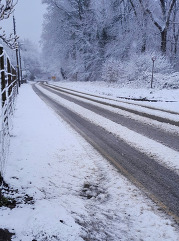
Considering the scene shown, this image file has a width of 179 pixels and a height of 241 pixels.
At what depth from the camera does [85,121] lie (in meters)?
9.57

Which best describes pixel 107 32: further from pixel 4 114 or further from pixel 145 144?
pixel 4 114

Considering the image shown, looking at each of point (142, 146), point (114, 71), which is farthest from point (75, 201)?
point (114, 71)

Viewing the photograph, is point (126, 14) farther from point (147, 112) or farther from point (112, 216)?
point (112, 216)

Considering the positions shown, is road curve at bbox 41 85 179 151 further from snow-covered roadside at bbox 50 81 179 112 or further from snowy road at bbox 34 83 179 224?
snow-covered roadside at bbox 50 81 179 112

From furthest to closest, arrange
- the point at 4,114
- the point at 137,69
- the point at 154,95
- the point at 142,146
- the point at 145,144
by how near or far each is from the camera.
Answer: the point at 137,69 → the point at 154,95 → the point at 145,144 → the point at 142,146 → the point at 4,114

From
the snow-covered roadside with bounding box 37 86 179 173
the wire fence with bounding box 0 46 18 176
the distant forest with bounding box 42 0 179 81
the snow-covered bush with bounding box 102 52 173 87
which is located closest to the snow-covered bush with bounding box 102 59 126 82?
the snow-covered bush with bounding box 102 52 173 87

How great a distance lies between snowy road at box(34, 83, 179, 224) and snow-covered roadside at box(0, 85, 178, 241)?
288mm

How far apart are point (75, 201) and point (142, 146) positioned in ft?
10.1

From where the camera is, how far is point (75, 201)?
3.63m

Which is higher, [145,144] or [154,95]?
[154,95]

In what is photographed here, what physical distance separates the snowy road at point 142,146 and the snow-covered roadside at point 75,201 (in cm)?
29

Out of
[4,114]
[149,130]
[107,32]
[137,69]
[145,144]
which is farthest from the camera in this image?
Answer: [107,32]

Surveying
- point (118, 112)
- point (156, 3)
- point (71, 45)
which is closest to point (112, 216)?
point (118, 112)

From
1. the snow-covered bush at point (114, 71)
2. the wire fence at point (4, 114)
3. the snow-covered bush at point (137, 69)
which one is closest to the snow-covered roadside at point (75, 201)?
the wire fence at point (4, 114)
